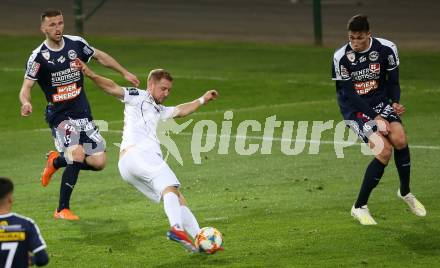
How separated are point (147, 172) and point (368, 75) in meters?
3.38

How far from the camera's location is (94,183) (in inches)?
710

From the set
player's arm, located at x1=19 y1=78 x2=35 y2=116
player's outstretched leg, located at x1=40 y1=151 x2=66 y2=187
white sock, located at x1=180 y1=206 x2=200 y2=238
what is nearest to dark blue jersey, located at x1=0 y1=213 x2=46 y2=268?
white sock, located at x1=180 y1=206 x2=200 y2=238

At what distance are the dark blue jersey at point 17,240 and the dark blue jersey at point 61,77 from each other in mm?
6083

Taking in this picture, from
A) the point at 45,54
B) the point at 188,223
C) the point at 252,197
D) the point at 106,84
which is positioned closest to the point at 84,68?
the point at 106,84

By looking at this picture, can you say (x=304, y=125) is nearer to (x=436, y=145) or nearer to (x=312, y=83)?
(x=436, y=145)

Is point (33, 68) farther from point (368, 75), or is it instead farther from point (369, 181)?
point (369, 181)

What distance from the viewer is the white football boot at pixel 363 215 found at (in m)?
14.3

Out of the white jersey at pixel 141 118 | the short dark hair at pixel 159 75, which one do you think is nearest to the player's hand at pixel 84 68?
the white jersey at pixel 141 118

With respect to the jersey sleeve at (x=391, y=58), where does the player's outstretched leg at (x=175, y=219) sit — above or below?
below

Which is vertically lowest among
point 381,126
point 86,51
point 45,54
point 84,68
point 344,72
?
point 381,126

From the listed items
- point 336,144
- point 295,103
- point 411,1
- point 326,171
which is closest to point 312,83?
point 295,103

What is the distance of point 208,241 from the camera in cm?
1251

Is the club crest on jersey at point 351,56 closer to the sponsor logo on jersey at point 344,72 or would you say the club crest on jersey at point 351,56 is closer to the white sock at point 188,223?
the sponsor logo on jersey at point 344,72

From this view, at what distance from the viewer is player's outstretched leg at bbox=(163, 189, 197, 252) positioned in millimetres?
12328
